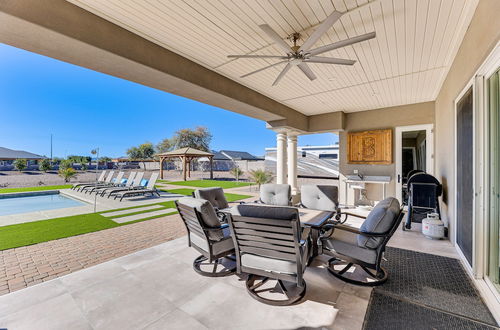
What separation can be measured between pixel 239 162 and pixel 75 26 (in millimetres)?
15724

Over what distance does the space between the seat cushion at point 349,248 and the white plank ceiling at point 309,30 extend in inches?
103

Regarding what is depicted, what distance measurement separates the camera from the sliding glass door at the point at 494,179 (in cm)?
226

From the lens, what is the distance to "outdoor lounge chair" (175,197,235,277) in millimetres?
2506

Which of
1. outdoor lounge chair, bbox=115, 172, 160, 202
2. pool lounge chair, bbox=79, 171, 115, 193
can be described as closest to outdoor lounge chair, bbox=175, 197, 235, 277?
outdoor lounge chair, bbox=115, 172, 160, 202

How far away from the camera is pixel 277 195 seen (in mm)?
4559

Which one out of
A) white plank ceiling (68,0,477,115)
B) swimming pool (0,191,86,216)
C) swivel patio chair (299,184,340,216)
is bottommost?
swimming pool (0,191,86,216)

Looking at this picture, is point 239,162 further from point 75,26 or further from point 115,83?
point 115,83

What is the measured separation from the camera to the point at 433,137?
5.77 m

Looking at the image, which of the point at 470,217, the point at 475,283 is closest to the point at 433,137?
the point at 470,217

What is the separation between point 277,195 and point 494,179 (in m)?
3.07

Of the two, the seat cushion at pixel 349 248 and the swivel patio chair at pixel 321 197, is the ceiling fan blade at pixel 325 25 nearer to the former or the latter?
the seat cushion at pixel 349 248

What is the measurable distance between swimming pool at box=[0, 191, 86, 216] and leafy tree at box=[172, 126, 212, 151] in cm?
1925

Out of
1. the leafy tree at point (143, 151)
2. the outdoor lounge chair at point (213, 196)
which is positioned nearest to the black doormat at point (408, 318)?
the outdoor lounge chair at point (213, 196)

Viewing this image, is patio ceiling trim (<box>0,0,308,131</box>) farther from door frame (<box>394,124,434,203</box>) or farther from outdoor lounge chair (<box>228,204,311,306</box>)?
door frame (<box>394,124,434,203</box>)
